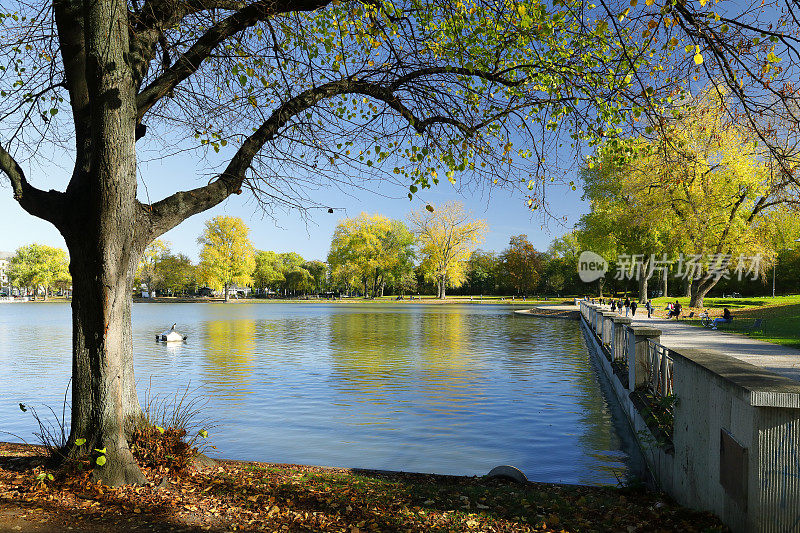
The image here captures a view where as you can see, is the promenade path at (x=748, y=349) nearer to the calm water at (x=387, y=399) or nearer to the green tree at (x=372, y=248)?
the calm water at (x=387, y=399)

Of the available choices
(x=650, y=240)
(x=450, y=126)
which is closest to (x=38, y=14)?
(x=450, y=126)

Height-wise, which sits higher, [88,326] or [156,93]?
[156,93]

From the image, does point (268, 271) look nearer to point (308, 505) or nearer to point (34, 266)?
point (34, 266)

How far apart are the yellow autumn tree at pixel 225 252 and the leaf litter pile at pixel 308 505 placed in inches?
2893

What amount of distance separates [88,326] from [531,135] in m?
5.36

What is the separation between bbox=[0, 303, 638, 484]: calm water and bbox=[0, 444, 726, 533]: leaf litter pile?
2.41 m

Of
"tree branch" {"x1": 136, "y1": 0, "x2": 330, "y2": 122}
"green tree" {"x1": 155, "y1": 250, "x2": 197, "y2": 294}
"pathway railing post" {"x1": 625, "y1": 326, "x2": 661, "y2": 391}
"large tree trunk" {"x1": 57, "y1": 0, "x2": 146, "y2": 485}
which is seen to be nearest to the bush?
"large tree trunk" {"x1": 57, "y1": 0, "x2": 146, "y2": 485}

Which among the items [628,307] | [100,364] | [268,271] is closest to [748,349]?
[100,364]

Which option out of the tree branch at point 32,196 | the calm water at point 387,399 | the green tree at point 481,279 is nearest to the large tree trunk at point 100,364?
the tree branch at point 32,196

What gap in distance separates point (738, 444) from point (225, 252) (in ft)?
256

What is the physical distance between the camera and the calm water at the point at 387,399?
8.68 m

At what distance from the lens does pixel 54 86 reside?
730cm

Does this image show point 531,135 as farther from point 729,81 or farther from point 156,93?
point 156,93

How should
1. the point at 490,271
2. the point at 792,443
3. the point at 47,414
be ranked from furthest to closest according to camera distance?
the point at 490,271 → the point at 47,414 → the point at 792,443
